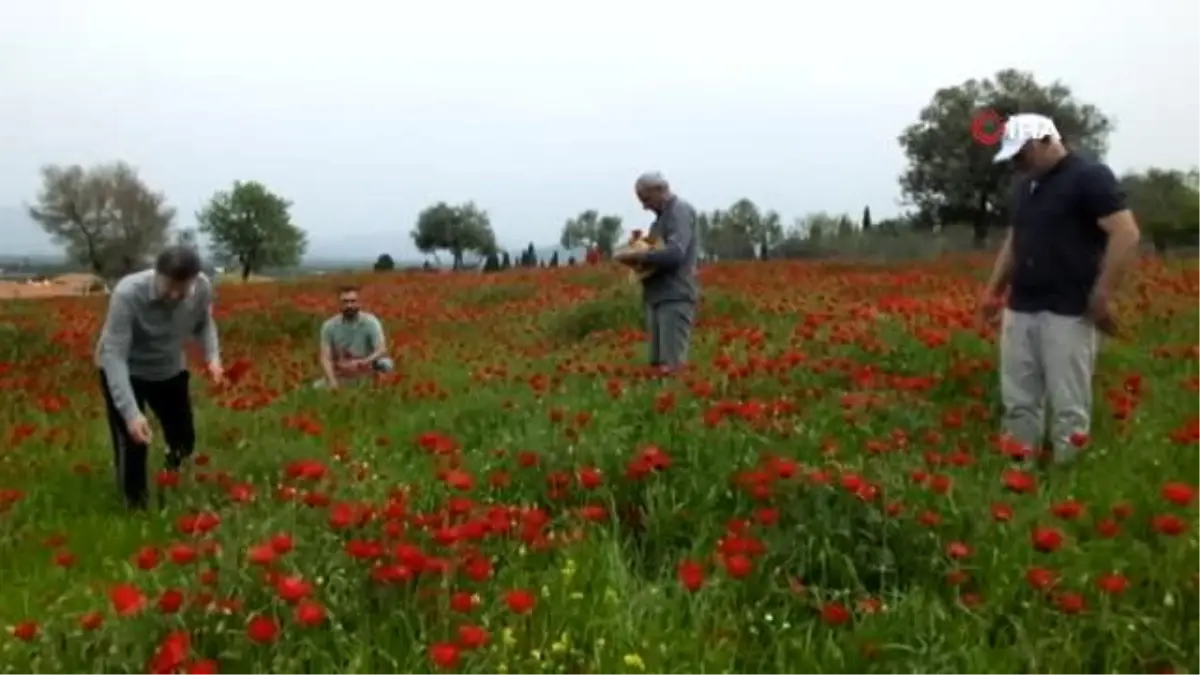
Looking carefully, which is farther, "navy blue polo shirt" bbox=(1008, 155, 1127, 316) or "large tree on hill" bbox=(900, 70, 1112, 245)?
"large tree on hill" bbox=(900, 70, 1112, 245)

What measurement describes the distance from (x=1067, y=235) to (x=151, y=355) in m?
4.17

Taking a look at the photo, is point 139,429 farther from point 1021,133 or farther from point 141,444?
point 1021,133

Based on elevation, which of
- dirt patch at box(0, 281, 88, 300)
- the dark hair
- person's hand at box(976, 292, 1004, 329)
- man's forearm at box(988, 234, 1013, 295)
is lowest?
dirt patch at box(0, 281, 88, 300)

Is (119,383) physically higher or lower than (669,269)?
lower

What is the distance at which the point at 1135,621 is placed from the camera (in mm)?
3480

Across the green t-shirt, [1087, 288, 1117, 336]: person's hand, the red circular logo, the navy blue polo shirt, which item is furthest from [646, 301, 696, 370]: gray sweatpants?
[1087, 288, 1117, 336]: person's hand

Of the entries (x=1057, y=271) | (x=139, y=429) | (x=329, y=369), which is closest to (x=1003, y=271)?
(x=1057, y=271)

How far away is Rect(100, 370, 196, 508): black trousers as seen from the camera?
599cm

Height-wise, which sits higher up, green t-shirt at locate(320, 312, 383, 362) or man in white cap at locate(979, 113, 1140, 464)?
man in white cap at locate(979, 113, 1140, 464)

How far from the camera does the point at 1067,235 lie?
562 cm

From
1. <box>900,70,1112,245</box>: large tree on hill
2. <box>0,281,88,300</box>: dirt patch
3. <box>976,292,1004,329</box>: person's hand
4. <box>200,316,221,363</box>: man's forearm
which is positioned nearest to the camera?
<box>976,292,1004,329</box>: person's hand

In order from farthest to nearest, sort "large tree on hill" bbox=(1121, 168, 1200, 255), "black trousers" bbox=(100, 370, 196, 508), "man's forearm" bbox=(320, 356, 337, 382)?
1. "large tree on hill" bbox=(1121, 168, 1200, 255)
2. "man's forearm" bbox=(320, 356, 337, 382)
3. "black trousers" bbox=(100, 370, 196, 508)

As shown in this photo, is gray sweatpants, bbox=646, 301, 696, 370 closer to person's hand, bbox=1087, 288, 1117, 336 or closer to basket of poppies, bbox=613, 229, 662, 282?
basket of poppies, bbox=613, 229, 662, 282

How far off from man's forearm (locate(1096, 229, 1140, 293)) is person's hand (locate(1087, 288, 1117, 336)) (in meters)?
0.03
